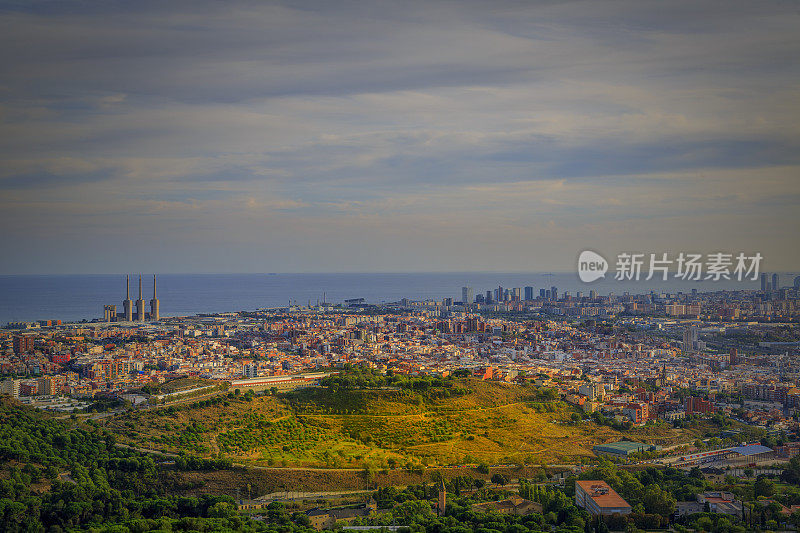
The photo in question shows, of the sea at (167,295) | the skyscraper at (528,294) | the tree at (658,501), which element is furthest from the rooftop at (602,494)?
the skyscraper at (528,294)

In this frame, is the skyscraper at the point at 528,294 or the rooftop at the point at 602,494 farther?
the skyscraper at the point at 528,294

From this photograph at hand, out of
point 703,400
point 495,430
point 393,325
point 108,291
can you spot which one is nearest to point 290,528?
point 495,430

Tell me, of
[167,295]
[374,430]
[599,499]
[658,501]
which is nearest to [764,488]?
[658,501]

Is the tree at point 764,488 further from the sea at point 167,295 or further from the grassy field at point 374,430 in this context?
the sea at point 167,295

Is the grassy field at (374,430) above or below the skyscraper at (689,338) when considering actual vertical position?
below

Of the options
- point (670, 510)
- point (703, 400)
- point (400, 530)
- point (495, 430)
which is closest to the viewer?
point (400, 530)

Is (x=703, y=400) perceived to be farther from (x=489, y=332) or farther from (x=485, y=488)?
(x=489, y=332)

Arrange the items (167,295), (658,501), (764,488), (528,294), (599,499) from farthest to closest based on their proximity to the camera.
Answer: (167,295)
(528,294)
(764,488)
(658,501)
(599,499)

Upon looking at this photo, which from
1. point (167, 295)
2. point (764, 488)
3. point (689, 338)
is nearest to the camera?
point (764, 488)

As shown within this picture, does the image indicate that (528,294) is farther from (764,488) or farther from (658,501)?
(658,501)
